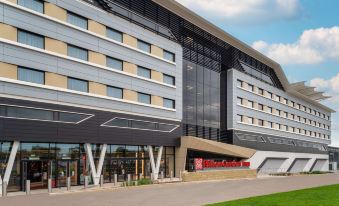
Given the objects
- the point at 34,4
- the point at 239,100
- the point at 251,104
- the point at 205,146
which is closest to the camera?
the point at 34,4

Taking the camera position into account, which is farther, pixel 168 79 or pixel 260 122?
pixel 260 122

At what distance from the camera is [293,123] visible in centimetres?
8094

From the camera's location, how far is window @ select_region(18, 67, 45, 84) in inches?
1183

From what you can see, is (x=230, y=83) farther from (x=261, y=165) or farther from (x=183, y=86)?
(x=261, y=165)

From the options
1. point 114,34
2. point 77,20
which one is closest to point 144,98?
point 114,34

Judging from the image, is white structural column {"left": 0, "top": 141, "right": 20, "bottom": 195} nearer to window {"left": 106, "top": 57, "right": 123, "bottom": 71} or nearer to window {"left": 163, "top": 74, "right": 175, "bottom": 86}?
window {"left": 106, "top": 57, "right": 123, "bottom": 71}

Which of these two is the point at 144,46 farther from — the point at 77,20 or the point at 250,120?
the point at 250,120

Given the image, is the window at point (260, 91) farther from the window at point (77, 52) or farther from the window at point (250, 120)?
the window at point (77, 52)

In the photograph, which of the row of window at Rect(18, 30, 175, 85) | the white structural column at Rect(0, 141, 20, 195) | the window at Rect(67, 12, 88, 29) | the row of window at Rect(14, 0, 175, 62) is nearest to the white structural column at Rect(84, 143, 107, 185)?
the white structural column at Rect(0, 141, 20, 195)

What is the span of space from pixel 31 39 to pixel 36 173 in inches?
415

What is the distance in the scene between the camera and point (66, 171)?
33719mm

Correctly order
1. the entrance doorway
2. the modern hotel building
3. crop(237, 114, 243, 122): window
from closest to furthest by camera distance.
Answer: the modern hotel building, the entrance doorway, crop(237, 114, 243, 122): window

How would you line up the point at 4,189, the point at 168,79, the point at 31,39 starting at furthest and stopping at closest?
the point at 168,79 < the point at 31,39 < the point at 4,189

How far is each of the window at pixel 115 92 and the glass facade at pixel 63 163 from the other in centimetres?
493
